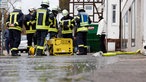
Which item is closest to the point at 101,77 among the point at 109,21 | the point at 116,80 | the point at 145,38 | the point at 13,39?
the point at 116,80

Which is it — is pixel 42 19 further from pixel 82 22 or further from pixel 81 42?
pixel 81 42

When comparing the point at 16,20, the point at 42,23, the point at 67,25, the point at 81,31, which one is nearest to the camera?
the point at 42,23

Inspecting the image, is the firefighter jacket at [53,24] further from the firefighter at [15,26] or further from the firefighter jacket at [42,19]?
the firefighter at [15,26]

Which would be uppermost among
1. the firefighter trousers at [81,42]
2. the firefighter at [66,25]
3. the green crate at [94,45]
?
the firefighter at [66,25]

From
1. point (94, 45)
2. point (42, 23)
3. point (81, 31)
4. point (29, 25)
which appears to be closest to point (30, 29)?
point (29, 25)

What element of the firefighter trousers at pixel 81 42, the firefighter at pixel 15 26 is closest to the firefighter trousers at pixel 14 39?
the firefighter at pixel 15 26

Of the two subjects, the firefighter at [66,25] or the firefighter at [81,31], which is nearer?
the firefighter at [81,31]

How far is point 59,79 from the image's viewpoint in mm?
6301

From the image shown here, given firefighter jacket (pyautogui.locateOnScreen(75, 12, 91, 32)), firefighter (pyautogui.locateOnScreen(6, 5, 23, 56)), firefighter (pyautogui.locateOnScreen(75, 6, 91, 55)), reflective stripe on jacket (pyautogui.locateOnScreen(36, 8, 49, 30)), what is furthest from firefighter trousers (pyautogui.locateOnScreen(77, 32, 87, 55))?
firefighter (pyautogui.locateOnScreen(6, 5, 23, 56))

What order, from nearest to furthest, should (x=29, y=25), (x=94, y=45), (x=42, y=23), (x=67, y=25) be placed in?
(x=42, y=23) < (x=29, y=25) < (x=67, y=25) < (x=94, y=45)

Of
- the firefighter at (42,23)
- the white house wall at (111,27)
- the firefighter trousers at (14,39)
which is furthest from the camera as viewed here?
the white house wall at (111,27)

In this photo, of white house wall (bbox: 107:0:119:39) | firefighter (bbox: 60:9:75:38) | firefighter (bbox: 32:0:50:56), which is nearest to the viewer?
firefighter (bbox: 32:0:50:56)

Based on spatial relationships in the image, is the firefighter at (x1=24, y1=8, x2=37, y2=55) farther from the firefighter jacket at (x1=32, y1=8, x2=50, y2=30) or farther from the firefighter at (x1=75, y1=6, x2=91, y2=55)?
the firefighter at (x1=75, y1=6, x2=91, y2=55)

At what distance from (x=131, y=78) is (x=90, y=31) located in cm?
1997
